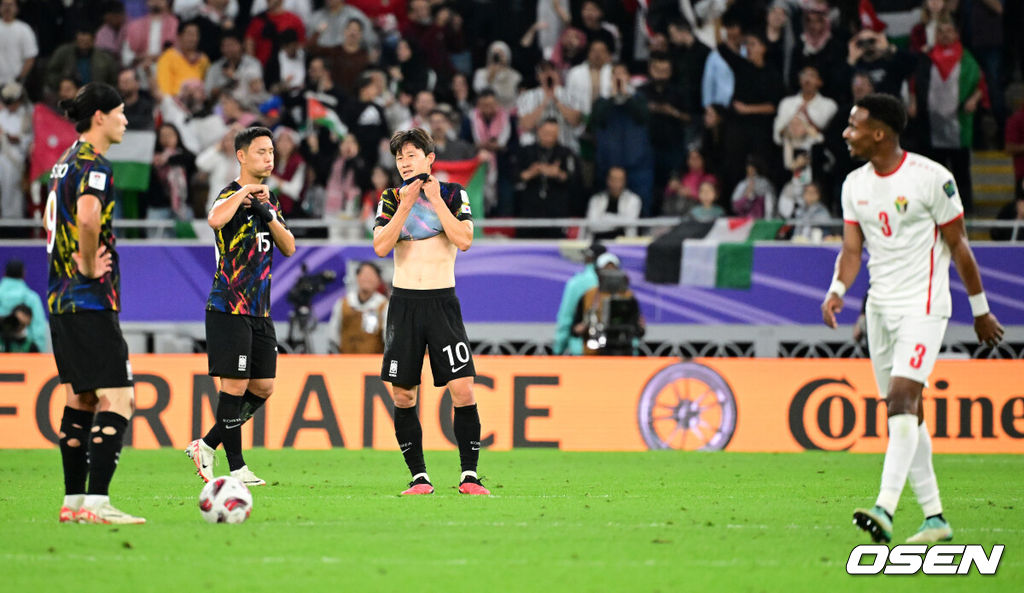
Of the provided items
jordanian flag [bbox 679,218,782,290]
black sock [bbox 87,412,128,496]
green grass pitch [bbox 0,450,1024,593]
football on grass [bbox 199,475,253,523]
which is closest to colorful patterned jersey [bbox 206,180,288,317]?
green grass pitch [bbox 0,450,1024,593]

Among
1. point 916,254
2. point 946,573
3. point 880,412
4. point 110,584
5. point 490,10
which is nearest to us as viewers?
point 110,584

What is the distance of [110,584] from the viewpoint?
6109 millimetres

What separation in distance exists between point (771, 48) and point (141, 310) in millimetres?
9335

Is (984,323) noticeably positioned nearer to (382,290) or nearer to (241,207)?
(241,207)

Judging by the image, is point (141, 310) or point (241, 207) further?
point (141, 310)

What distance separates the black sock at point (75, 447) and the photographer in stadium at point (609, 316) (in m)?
9.30

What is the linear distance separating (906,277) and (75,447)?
4.61 metres

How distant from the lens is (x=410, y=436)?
9.87 m

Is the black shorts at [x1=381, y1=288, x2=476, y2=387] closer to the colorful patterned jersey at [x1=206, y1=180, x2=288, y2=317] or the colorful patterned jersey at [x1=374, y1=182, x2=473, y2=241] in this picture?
the colorful patterned jersey at [x1=374, y1=182, x2=473, y2=241]

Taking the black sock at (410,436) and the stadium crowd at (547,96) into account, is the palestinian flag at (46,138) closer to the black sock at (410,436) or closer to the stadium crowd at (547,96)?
the stadium crowd at (547,96)

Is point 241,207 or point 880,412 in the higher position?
point 241,207

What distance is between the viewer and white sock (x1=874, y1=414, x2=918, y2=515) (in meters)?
7.31

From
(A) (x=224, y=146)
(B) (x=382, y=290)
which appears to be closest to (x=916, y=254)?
(B) (x=382, y=290)

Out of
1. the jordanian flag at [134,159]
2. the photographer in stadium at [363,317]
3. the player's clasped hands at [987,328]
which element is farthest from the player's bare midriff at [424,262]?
the jordanian flag at [134,159]
